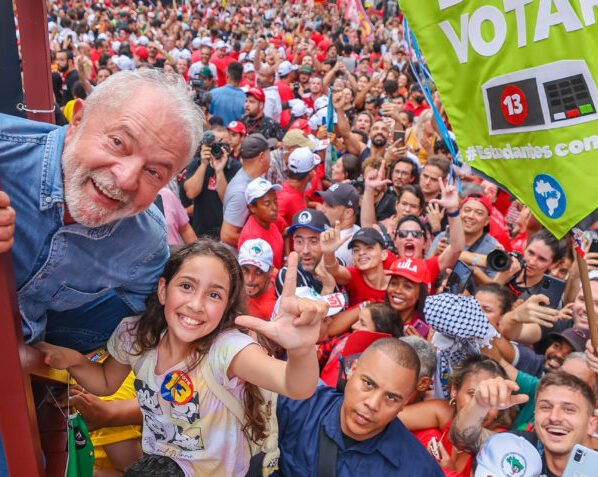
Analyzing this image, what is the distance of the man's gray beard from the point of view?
6.12 feet

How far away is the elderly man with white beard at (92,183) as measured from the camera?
1.87 m

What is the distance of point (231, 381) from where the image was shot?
7.02 feet

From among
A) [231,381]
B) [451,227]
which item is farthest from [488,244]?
[231,381]

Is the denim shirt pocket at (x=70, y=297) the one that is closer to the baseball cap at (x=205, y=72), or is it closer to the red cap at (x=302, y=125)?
the red cap at (x=302, y=125)

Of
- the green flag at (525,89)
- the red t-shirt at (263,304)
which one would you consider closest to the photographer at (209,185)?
the red t-shirt at (263,304)

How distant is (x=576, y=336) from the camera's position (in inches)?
136

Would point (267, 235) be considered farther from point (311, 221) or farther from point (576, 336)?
point (576, 336)

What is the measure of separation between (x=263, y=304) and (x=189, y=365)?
5.81 ft

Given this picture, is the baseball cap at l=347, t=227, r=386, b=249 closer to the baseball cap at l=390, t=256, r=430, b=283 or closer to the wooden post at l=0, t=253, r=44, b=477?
the baseball cap at l=390, t=256, r=430, b=283

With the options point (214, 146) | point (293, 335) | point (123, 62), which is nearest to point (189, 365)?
point (293, 335)

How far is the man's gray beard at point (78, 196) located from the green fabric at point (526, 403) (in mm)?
2105

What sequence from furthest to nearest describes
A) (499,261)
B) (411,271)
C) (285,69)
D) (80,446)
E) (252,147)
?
(285,69), (252,147), (499,261), (411,271), (80,446)

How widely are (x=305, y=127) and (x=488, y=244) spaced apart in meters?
4.45

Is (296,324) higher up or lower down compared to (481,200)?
higher up
